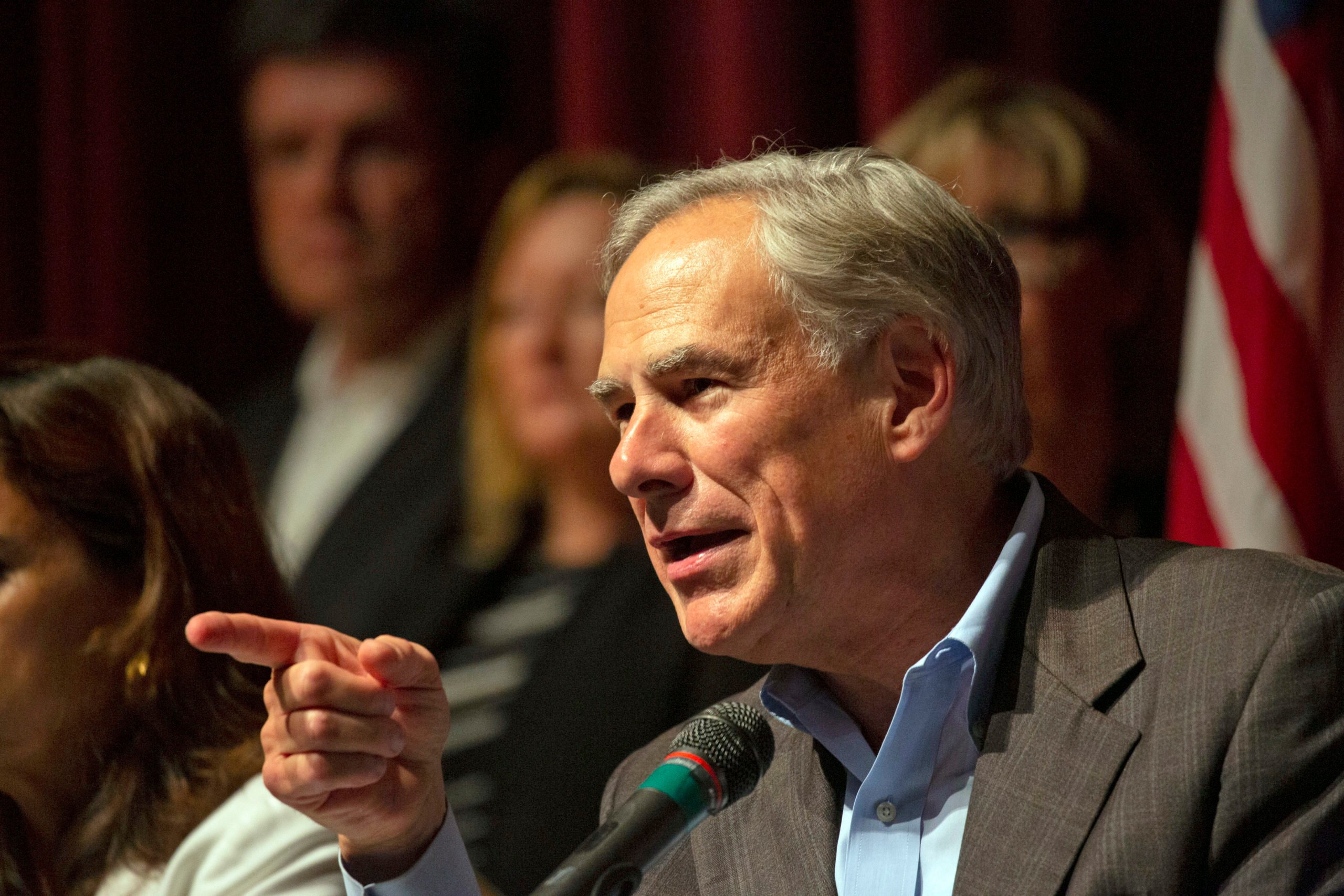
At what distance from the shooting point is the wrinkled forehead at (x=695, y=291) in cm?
→ 162

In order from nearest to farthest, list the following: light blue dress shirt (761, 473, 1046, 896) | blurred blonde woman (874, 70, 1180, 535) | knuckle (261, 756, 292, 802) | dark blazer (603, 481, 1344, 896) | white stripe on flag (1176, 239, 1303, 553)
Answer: dark blazer (603, 481, 1344, 896) < knuckle (261, 756, 292, 802) < light blue dress shirt (761, 473, 1046, 896) < white stripe on flag (1176, 239, 1303, 553) < blurred blonde woman (874, 70, 1180, 535)

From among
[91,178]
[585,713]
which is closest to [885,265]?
[585,713]

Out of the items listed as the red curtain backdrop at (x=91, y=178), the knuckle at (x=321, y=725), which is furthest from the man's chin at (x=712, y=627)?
the red curtain backdrop at (x=91, y=178)

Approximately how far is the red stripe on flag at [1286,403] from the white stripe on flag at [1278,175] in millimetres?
26

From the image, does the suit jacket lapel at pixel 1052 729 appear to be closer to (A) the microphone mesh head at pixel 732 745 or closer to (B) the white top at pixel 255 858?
(A) the microphone mesh head at pixel 732 745

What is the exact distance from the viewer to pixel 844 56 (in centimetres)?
346

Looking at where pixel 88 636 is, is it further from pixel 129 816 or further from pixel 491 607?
pixel 491 607

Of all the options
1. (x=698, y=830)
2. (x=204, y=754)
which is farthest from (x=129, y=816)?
(x=698, y=830)

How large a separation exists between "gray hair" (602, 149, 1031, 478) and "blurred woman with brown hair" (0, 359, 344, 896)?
0.76 m

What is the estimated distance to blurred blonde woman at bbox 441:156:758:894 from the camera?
2691mm

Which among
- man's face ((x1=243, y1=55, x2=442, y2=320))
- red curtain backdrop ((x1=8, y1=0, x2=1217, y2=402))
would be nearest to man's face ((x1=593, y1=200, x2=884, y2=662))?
red curtain backdrop ((x1=8, y1=0, x2=1217, y2=402))

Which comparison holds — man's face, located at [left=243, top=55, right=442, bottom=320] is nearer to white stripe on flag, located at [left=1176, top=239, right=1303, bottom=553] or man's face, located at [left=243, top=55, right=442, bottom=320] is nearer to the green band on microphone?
white stripe on flag, located at [left=1176, top=239, right=1303, bottom=553]

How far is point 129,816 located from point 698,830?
73 centimetres

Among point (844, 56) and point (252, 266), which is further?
point (252, 266)
